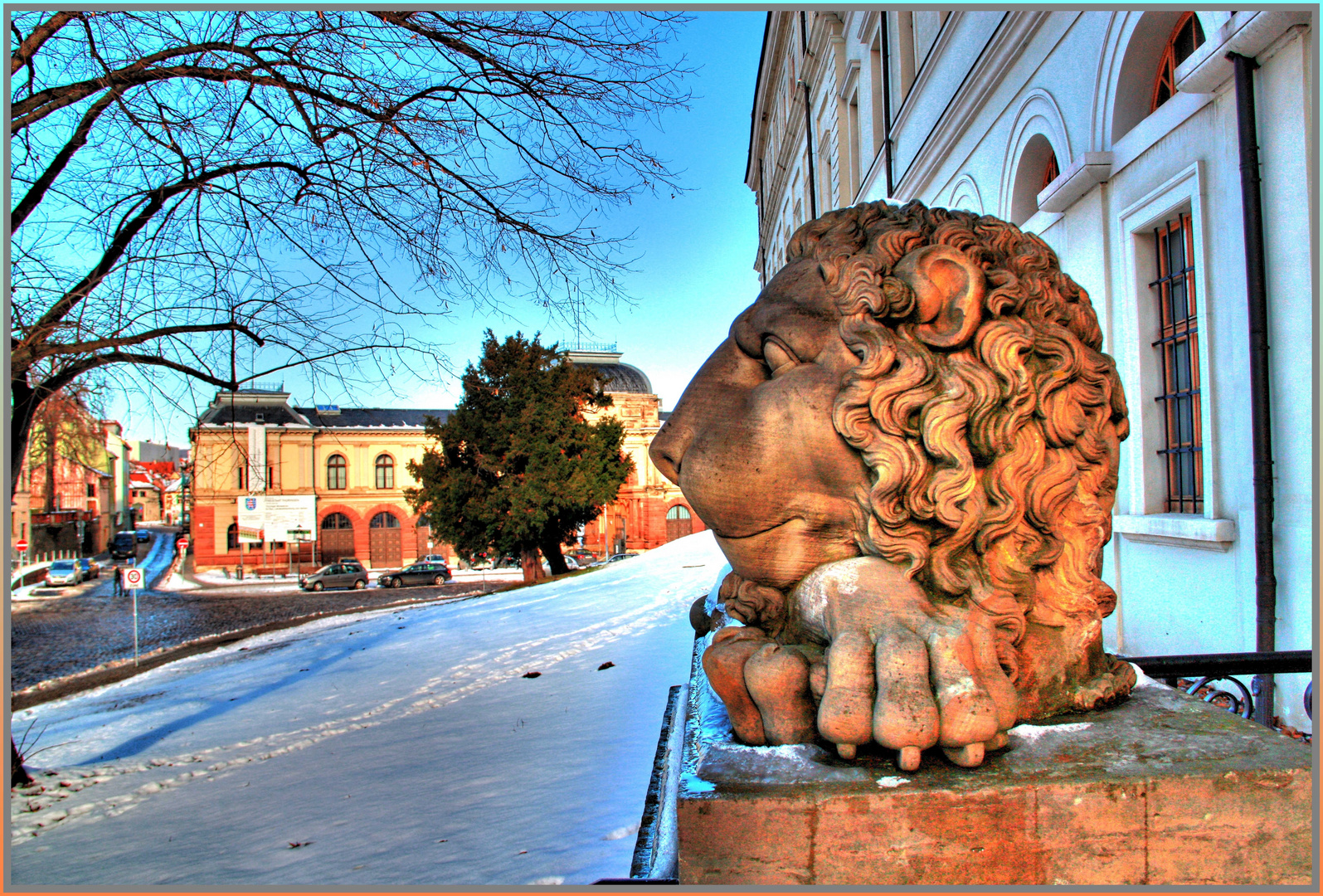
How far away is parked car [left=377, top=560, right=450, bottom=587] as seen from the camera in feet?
105

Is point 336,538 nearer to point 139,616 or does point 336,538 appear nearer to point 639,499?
point 639,499

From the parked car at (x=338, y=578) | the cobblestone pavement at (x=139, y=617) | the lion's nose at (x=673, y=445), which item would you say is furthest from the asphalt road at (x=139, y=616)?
the lion's nose at (x=673, y=445)

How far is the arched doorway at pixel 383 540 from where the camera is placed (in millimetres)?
43781

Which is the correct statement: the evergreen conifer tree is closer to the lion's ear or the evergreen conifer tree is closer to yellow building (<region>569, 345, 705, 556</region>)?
the lion's ear

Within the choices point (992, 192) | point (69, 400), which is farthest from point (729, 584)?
point (992, 192)

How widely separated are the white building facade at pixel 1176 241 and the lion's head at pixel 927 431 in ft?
2.84

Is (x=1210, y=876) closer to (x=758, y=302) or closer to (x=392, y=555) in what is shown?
(x=758, y=302)

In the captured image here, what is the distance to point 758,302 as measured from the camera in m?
1.65

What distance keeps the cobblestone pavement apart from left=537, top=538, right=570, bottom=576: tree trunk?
3.45 meters

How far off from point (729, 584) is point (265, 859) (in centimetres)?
266

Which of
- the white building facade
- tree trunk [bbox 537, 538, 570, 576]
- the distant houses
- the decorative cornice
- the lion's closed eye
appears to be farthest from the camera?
the distant houses

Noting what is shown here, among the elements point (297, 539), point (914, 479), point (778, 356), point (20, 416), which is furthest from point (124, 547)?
point (914, 479)

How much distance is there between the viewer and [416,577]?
Result: 31.9m

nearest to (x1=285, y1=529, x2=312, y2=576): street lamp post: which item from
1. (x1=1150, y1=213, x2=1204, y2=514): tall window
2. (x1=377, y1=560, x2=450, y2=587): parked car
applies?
(x1=377, y1=560, x2=450, y2=587): parked car
